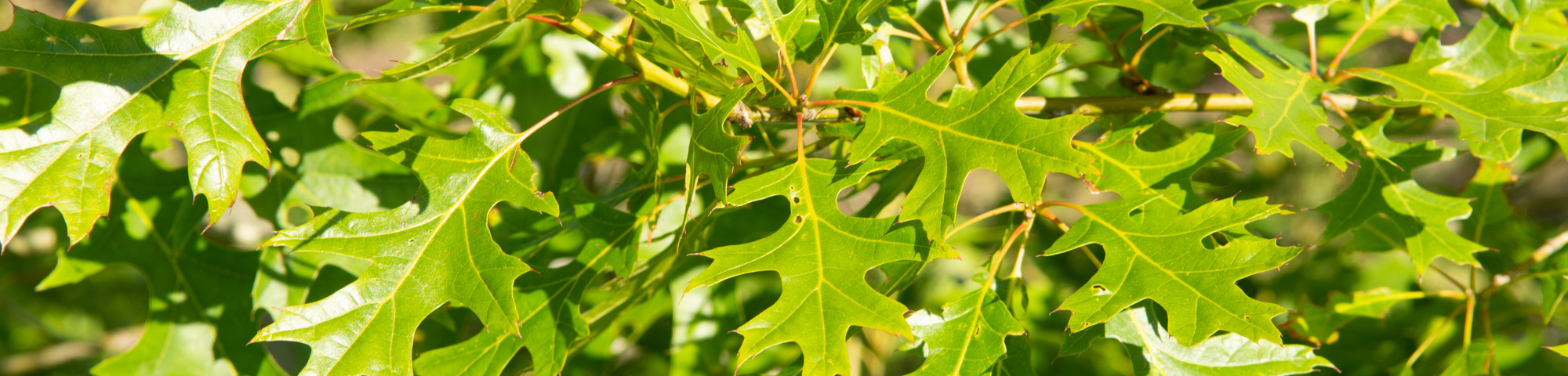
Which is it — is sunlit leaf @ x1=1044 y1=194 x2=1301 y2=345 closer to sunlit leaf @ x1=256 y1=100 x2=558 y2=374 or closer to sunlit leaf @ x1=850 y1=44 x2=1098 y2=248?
sunlit leaf @ x1=850 y1=44 x2=1098 y2=248

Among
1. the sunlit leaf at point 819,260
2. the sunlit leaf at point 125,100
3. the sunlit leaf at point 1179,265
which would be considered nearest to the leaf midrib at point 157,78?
the sunlit leaf at point 125,100

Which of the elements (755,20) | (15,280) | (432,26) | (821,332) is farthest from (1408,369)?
(432,26)

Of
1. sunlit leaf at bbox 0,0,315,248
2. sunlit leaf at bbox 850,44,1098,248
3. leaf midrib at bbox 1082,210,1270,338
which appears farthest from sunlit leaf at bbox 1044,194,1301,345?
sunlit leaf at bbox 0,0,315,248

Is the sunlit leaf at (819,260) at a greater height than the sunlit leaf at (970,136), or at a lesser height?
lesser

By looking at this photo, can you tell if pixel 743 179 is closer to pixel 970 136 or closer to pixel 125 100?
pixel 970 136

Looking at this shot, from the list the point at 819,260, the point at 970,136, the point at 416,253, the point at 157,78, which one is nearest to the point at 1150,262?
the point at 970,136

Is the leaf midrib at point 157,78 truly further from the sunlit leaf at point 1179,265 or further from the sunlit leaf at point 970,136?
the sunlit leaf at point 1179,265

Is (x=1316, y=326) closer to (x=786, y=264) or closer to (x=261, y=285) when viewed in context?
(x=786, y=264)

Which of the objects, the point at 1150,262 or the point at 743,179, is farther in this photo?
the point at 743,179

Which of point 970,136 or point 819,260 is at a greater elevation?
point 970,136
